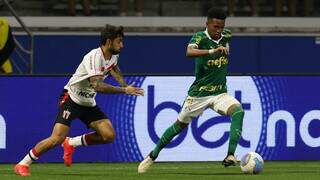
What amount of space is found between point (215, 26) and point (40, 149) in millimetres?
2691

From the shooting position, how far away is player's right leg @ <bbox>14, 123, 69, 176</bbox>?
13562 mm

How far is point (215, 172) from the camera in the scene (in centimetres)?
1437

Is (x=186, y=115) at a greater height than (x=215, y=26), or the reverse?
(x=215, y=26)

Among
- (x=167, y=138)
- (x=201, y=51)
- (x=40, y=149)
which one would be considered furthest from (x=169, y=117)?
(x=40, y=149)

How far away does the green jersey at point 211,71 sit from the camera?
46.7ft

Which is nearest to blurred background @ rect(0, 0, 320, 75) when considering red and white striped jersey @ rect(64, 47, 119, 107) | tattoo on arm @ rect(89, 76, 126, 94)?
red and white striped jersey @ rect(64, 47, 119, 107)

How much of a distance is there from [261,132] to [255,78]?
84 centimetres

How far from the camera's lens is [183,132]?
1670 cm

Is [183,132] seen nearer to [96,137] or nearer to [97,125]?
[96,137]

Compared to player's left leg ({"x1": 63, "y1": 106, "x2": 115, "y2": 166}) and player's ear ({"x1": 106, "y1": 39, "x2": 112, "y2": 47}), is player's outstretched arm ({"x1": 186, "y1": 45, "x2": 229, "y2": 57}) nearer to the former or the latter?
player's ear ({"x1": 106, "y1": 39, "x2": 112, "y2": 47})

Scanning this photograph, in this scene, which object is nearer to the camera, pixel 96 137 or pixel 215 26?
pixel 215 26

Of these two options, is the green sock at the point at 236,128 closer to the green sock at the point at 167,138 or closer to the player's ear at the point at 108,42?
the green sock at the point at 167,138

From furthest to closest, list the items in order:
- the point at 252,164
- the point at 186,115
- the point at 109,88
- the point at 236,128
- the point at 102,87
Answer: the point at 186,115, the point at 236,128, the point at 252,164, the point at 102,87, the point at 109,88

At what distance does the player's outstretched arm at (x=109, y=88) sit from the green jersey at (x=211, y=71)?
4.78 ft
